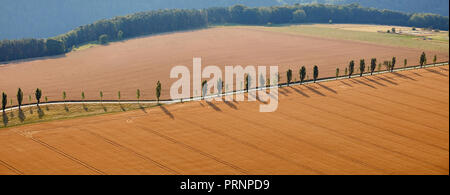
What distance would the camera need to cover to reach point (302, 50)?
11488 centimetres

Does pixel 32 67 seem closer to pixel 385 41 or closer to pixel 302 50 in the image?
pixel 302 50

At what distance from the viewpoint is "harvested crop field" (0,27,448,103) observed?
265 ft

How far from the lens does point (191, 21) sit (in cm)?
16538

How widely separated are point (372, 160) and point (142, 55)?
268 ft

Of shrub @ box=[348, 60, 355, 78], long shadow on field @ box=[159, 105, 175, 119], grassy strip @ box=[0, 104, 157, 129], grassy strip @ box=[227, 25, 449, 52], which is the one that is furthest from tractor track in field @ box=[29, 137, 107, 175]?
grassy strip @ box=[227, 25, 449, 52]

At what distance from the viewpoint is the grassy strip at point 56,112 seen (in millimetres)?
58500

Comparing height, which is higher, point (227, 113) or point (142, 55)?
point (142, 55)

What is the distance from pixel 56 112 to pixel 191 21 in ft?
359

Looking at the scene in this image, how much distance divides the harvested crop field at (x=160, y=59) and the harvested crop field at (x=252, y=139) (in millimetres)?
17703

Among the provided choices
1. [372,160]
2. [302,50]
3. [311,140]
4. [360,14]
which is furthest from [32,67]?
[360,14]

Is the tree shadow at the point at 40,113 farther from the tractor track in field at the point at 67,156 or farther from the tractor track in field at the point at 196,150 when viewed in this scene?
the tractor track in field at the point at 196,150

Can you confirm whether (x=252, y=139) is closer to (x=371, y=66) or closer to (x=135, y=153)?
(x=135, y=153)

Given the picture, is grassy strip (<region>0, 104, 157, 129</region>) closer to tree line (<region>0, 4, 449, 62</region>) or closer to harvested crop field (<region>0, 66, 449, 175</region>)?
harvested crop field (<region>0, 66, 449, 175</region>)

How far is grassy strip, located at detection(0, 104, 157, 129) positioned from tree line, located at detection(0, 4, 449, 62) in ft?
188
